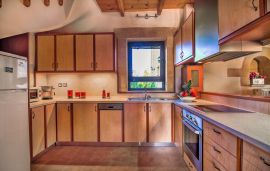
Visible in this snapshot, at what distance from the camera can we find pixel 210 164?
1.69 metres

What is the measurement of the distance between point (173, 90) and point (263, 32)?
2.32m

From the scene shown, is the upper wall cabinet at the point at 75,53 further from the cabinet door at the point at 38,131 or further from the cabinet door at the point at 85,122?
the cabinet door at the point at 38,131

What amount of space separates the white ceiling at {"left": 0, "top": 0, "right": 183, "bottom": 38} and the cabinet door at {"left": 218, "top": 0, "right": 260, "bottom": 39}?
2.07 metres

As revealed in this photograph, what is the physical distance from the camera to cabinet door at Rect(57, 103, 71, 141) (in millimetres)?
3488

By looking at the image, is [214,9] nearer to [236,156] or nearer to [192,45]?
[192,45]

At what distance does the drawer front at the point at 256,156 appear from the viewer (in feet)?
3.14

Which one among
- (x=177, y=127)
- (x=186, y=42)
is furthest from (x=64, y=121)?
(x=186, y=42)

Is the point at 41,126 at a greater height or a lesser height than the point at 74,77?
lesser

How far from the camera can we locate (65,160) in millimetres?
2881

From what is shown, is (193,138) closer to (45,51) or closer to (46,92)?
(46,92)

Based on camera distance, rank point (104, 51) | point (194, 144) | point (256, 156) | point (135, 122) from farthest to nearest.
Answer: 1. point (104, 51)
2. point (135, 122)
3. point (194, 144)
4. point (256, 156)

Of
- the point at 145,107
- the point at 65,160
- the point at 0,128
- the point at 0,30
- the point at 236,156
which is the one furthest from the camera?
the point at 145,107

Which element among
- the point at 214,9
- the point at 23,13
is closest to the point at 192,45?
the point at 214,9

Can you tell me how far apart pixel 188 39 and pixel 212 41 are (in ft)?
2.60
